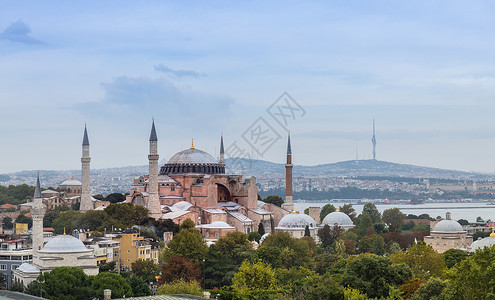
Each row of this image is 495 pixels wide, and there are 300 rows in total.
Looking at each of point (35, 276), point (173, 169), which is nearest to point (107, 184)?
point (173, 169)

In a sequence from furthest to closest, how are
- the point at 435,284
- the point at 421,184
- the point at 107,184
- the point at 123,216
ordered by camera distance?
the point at 421,184 → the point at 107,184 → the point at 123,216 → the point at 435,284

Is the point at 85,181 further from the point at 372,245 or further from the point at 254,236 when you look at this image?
the point at 372,245

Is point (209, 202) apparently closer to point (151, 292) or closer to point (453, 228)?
point (453, 228)

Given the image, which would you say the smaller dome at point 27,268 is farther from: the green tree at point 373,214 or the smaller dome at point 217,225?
the green tree at point 373,214

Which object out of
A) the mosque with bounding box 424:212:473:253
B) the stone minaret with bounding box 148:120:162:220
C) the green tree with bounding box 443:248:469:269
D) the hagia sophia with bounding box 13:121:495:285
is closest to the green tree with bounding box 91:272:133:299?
A: the hagia sophia with bounding box 13:121:495:285

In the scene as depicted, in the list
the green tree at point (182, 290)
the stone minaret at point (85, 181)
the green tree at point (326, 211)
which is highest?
the stone minaret at point (85, 181)

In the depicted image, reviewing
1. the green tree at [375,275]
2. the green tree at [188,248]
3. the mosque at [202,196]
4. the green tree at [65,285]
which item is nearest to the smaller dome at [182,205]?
the mosque at [202,196]
